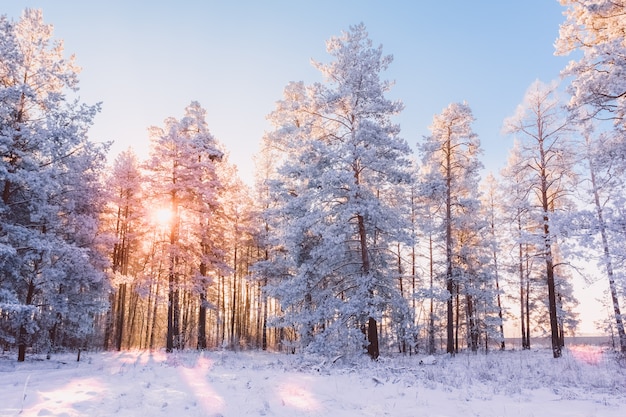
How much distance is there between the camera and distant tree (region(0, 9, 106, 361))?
13.4 m

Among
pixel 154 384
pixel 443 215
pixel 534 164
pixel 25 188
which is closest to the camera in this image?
pixel 154 384

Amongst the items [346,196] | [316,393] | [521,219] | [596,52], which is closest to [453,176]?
[521,219]

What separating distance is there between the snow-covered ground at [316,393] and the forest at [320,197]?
10.1 feet

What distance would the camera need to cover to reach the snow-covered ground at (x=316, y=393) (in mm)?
6816

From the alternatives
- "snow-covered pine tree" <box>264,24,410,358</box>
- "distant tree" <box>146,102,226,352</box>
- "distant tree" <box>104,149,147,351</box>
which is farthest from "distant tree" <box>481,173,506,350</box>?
"distant tree" <box>104,149,147,351</box>

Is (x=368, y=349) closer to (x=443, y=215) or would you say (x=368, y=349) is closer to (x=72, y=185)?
(x=443, y=215)

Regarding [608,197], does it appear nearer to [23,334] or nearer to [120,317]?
[23,334]

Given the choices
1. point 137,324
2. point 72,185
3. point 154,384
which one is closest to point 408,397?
point 154,384

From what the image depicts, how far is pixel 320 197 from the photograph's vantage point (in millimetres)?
16656

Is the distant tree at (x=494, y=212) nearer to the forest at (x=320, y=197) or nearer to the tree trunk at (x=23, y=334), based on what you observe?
the forest at (x=320, y=197)

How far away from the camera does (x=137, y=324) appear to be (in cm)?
4184

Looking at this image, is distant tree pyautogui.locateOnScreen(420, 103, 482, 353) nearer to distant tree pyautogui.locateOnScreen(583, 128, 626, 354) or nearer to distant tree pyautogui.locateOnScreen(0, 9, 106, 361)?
distant tree pyautogui.locateOnScreen(583, 128, 626, 354)

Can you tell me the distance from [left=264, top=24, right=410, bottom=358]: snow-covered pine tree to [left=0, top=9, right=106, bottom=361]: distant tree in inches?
334

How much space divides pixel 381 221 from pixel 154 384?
10.5 metres
